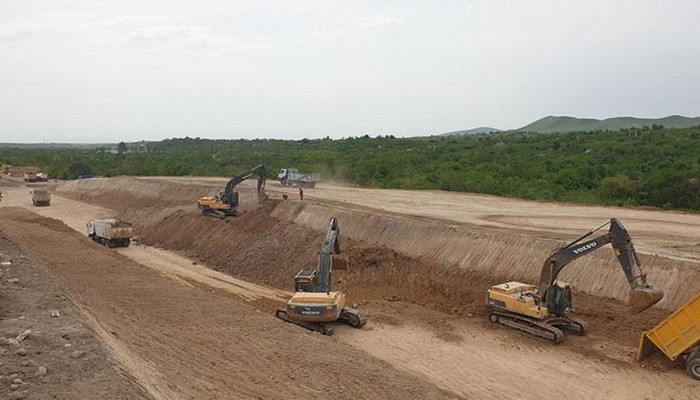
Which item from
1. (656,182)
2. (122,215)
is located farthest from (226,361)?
(122,215)

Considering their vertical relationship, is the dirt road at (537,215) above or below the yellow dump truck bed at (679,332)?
above

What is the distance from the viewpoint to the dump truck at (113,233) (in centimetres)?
3325

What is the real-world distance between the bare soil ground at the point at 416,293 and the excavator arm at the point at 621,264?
1.70 metres

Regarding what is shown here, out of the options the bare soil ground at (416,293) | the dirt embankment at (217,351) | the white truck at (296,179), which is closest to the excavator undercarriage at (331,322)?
the bare soil ground at (416,293)

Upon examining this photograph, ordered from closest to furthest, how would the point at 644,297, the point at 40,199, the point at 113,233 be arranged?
the point at 644,297
the point at 113,233
the point at 40,199

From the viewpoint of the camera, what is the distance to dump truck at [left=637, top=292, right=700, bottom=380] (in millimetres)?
13844

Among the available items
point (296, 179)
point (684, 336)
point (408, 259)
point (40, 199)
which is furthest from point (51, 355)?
point (40, 199)

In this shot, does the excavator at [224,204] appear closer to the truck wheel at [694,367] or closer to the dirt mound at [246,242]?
the dirt mound at [246,242]

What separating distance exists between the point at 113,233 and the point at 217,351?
2258cm

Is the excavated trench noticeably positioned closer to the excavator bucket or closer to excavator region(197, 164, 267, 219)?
excavator region(197, 164, 267, 219)

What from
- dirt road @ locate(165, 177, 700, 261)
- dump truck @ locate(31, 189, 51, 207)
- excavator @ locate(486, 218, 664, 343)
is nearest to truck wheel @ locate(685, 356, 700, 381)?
excavator @ locate(486, 218, 664, 343)

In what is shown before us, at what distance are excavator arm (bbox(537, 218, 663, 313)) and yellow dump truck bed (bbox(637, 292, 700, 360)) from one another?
25.1 inches

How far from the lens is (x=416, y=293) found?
22156 mm

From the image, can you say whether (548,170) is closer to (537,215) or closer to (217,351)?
(537,215)
